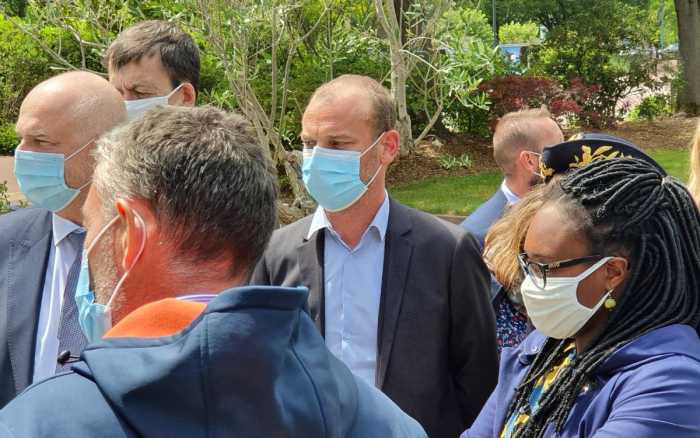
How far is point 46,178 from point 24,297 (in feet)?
1.49

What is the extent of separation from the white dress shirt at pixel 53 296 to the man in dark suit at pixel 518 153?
2281 mm

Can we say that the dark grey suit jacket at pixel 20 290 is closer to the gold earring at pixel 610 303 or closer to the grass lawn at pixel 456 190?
the gold earring at pixel 610 303

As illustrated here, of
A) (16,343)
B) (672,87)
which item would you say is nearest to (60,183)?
(16,343)

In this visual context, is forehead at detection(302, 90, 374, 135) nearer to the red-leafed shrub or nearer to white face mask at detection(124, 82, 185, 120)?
white face mask at detection(124, 82, 185, 120)

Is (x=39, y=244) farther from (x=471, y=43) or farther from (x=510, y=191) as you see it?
(x=471, y=43)

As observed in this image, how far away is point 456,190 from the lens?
46.5 ft

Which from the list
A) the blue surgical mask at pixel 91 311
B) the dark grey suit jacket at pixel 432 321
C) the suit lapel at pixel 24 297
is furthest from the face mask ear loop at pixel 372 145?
the blue surgical mask at pixel 91 311

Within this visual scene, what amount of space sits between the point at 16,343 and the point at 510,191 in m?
2.92

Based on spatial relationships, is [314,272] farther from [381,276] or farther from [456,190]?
[456,190]

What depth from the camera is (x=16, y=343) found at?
3.02 m

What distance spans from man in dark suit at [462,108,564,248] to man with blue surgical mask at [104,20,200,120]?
1.72 meters

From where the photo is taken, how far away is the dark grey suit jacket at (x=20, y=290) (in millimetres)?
3010

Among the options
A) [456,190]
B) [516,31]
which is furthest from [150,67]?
[516,31]

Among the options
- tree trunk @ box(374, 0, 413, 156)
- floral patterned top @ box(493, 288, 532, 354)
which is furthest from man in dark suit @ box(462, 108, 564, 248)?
tree trunk @ box(374, 0, 413, 156)
